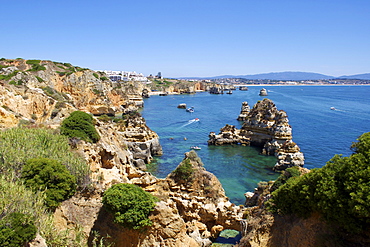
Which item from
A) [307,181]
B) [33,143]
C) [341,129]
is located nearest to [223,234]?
[307,181]

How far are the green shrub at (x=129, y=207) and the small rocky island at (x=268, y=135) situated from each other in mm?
31293

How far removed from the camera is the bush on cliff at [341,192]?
11.6 meters

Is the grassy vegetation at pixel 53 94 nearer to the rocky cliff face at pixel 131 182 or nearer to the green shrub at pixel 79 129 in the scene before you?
the rocky cliff face at pixel 131 182

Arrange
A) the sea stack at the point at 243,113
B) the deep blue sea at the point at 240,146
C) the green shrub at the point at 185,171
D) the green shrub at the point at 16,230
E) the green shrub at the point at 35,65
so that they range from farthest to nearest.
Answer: the sea stack at the point at 243,113 → the green shrub at the point at 35,65 → the deep blue sea at the point at 240,146 → the green shrub at the point at 185,171 → the green shrub at the point at 16,230

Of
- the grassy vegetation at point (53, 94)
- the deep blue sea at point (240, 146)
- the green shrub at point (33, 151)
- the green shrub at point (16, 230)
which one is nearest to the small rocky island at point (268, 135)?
the deep blue sea at point (240, 146)

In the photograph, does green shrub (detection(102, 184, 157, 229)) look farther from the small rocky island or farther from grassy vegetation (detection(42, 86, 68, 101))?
the small rocky island

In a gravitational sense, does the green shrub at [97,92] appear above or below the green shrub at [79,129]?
above

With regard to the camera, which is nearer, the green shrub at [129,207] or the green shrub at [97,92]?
the green shrub at [129,207]

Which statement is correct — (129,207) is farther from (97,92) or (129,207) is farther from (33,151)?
(97,92)

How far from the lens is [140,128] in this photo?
4703 cm

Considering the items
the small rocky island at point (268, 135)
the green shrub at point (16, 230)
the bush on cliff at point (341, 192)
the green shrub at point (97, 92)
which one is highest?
the green shrub at point (97, 92)

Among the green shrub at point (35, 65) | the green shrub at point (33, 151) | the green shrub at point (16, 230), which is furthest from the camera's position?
the green shrub at point (35, 65)

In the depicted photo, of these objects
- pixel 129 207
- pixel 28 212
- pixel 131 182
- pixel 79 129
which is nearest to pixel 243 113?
pixel 79 129

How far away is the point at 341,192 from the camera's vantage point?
1253 centimetres
